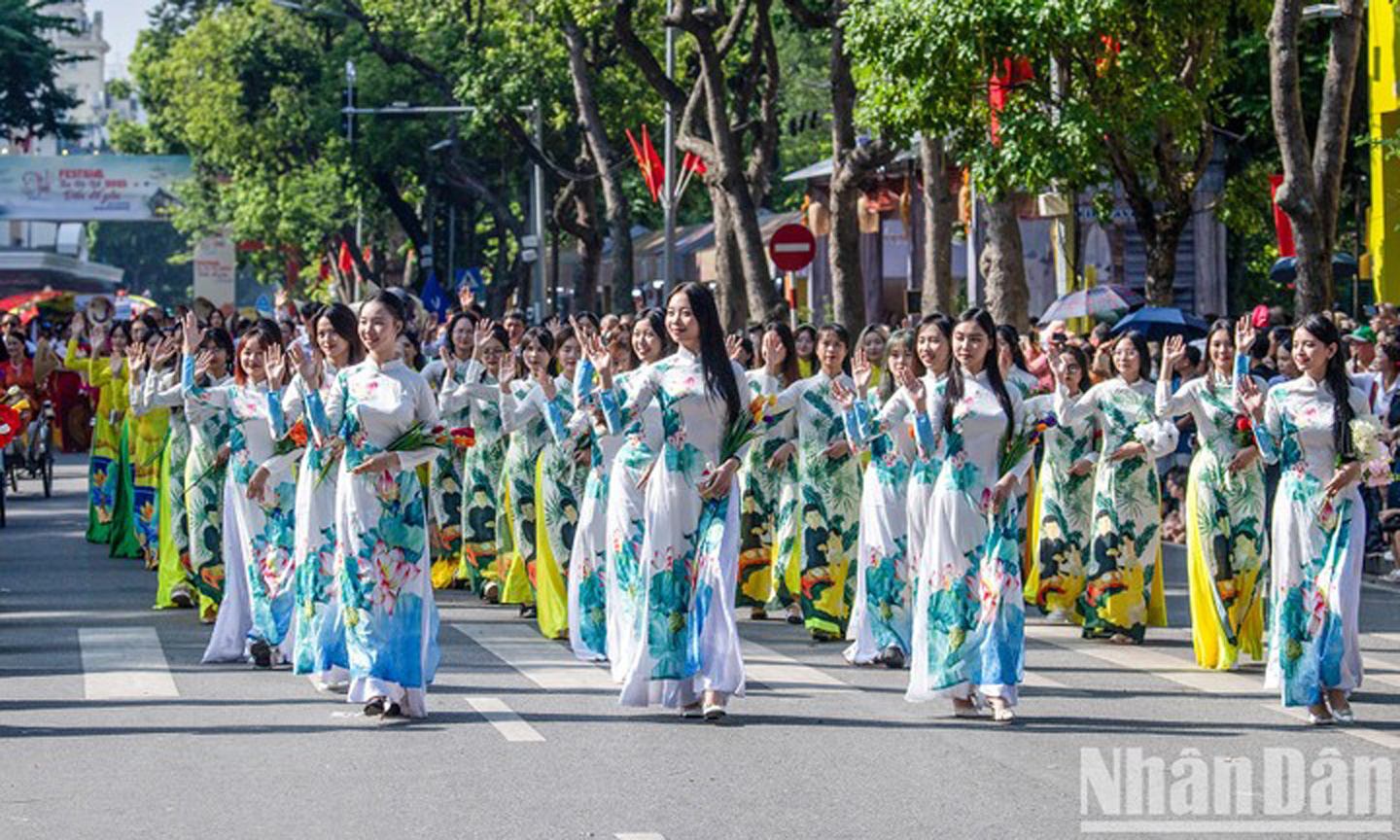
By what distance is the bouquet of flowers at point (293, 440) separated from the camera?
11.9 m

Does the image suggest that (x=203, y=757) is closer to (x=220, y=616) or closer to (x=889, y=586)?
(x=220, y=616)

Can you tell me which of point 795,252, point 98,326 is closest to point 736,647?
point 98,326

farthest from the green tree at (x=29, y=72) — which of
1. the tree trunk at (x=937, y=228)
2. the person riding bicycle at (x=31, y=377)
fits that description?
the tree trunk at (x=937, y=228)

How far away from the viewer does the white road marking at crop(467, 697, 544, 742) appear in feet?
36.0

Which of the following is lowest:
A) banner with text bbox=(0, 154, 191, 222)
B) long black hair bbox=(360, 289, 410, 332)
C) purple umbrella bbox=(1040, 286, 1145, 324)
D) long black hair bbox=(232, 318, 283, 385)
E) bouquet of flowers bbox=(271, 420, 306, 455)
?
bouquet of flowers bbox=(271, 420, 306, 455)

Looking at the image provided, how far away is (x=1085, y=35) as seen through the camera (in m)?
22.5

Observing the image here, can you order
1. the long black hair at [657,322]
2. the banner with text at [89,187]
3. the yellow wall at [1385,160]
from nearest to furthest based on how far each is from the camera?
the long black hair at [657,322] → the yellow wall at [1385,160] → the banner with text at [89,187]

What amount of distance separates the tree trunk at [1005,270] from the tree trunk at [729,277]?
531 centimetres

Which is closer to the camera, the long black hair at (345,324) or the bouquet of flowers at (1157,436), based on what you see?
the long black hair at (345,324)

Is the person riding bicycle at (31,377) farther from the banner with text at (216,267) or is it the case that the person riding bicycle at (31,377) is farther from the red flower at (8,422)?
the banner with text at (216,267)

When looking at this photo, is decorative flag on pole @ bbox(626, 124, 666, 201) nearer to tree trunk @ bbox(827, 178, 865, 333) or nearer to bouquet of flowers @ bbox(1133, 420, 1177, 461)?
tree trunk @ bbox(827, 178, 865, 333)

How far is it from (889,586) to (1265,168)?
838 inches

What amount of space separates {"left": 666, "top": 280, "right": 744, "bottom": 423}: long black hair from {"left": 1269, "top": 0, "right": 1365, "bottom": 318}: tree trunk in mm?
9506

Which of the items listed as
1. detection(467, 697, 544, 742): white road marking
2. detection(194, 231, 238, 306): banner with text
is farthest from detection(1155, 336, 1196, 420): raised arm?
detection(194, 231, 238, 306): banner with text
